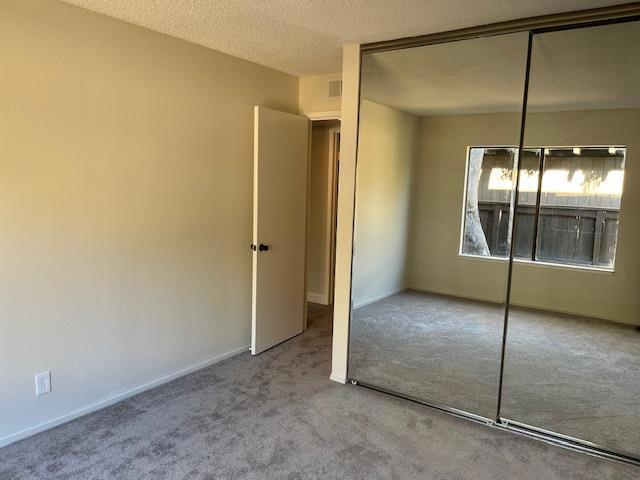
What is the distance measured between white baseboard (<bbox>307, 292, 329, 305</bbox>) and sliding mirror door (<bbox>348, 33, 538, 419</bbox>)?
1.95 m

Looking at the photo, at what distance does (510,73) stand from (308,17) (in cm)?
134

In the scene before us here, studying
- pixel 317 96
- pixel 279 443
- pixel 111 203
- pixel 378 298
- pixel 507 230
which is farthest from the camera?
pixel 317 96

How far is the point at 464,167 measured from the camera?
327 centimetres

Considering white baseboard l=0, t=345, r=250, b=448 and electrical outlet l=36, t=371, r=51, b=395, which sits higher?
electrical outlet l=36, t=371, r=51, b=395

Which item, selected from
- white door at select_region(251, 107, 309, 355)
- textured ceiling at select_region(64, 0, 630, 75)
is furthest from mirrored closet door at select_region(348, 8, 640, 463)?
white door at select_region(251, 107, 309, 355)

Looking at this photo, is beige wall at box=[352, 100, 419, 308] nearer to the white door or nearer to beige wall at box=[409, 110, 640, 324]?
beige wall at box=[409, 110, 640, 324]

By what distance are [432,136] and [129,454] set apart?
115 inches

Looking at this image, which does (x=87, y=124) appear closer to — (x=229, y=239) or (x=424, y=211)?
(x=229, y=239)

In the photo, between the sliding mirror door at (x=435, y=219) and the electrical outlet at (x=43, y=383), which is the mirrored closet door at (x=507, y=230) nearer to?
the sliding mirror door at (x=435, y=219)

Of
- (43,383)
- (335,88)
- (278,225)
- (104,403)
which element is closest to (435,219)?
(278,225)

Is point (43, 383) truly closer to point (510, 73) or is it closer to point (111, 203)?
point (111, 203)

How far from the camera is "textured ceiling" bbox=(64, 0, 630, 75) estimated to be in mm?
2314

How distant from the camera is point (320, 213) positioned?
5492 mm

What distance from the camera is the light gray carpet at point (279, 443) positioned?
2248 mm
